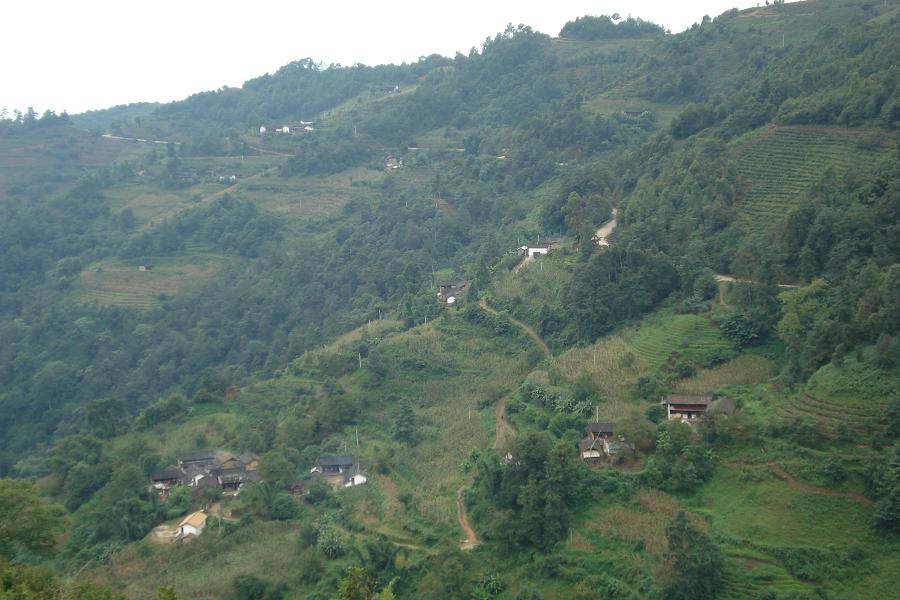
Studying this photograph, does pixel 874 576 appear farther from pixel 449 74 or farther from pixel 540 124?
pixel 449 74

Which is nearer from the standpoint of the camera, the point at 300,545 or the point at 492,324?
the point at 300,545

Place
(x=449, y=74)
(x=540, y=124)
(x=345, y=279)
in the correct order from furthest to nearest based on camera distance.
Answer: (x=449, y=74) < (x=540, y=124) < (x=345, y=279)

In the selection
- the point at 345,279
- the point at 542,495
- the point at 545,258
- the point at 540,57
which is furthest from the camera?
the point at 540,57

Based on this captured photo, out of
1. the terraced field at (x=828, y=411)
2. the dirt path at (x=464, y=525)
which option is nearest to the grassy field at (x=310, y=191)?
the dirt path at (x=464, y=525)

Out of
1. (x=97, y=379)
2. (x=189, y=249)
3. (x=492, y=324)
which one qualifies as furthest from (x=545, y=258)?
(x=189, y=249)

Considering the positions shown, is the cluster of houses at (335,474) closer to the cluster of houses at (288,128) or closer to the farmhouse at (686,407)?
the farmhouse at (686,407)

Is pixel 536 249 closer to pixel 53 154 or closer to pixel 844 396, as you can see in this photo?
pixel 844 396
